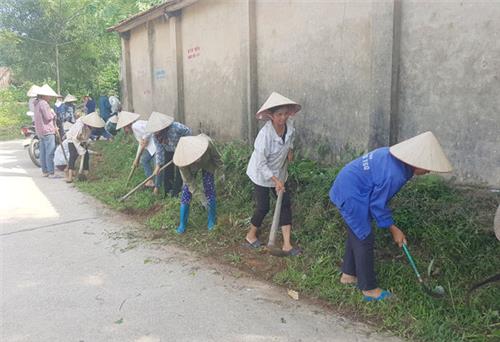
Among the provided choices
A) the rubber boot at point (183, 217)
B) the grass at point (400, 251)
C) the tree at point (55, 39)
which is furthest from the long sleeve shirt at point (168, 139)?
the tree at point (55, 39)

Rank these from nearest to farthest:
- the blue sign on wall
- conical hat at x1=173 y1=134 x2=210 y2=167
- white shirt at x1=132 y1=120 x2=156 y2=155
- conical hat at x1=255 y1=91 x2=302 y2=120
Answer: conical hat at x1=255 y1=91 x2=302 y2=120, conical hat at x1=173 y1=134 x2=210 y2=167, white shirt at x1=132 y1=120 x2=156 y2=155, the blue sign on wall

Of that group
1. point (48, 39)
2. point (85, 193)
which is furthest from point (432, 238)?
point (48, 39)

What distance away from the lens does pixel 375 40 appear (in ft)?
15.8

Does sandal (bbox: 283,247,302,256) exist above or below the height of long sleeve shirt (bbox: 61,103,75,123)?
below

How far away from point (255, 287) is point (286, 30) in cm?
363

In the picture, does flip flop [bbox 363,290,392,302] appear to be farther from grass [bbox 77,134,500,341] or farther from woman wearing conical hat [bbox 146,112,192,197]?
woman wearing conical hat [bbox 146,112,192,197]

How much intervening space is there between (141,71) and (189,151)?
7031mm

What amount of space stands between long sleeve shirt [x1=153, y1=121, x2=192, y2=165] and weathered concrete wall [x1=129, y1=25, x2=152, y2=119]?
4909 mm

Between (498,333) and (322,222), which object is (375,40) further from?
(498,333)

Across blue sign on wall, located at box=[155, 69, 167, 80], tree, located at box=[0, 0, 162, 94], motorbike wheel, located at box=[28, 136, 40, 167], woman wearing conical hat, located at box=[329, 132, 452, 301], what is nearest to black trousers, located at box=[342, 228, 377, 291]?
woman wearing conical hat, located at box=[329, 132, 452, 301]

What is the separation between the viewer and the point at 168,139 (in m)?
6.14

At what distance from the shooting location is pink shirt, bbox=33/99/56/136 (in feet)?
29.1

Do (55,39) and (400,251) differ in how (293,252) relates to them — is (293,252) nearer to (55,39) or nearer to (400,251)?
(400,251)

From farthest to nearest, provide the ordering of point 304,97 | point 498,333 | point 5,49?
1. point 5,49
2. point 304,97
3. point 498,333
